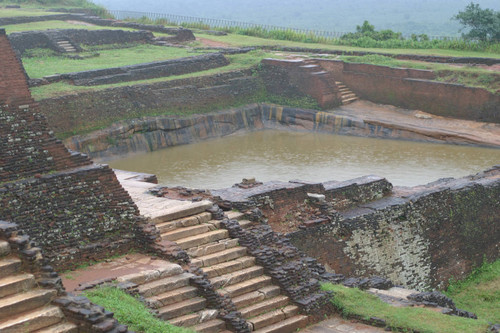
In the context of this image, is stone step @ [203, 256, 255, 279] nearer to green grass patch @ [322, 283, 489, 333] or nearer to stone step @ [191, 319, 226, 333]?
stone step @ [191, 319, 226, 333]

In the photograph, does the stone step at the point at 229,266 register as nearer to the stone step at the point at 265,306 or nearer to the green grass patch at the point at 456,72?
the stone step at the point at 265,306

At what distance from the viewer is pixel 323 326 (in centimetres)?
788

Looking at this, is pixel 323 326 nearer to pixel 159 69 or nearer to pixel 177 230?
pixel 177 230

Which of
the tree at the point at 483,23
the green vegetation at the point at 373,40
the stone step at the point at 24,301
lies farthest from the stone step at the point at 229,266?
the tree at the point at 483,23

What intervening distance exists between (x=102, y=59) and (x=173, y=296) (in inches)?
687

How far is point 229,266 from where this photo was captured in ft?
26.6

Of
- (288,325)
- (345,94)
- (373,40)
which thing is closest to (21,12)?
(373,40)

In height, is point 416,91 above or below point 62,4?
below

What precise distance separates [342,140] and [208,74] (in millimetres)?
4850

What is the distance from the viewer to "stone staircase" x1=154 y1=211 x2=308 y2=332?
776 centimetres

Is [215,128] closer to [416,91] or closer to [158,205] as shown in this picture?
[416,91]

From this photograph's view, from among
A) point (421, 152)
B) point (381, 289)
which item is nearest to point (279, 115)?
point (421, 152)

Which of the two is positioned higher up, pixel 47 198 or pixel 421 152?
pixel 47 198

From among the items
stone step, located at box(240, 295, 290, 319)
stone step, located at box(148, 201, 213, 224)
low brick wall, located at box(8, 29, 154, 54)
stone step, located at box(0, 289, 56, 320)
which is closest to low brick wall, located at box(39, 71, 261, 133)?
low brick wall, located at box(8, 29, 154, 54)
